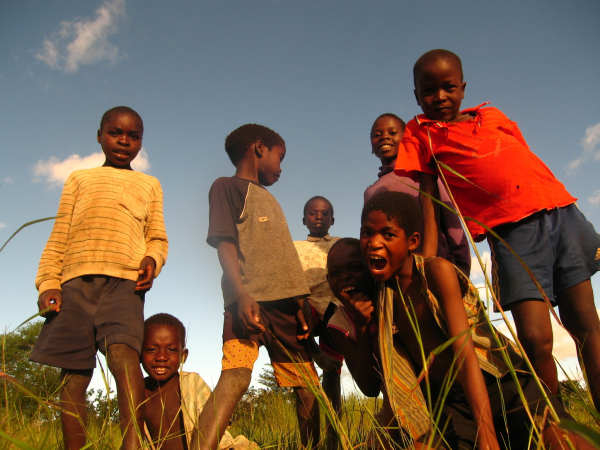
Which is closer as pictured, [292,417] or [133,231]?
[133,231]

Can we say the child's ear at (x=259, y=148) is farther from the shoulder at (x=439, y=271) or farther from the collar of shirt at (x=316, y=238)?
the shoulder at (x=439, y=271)

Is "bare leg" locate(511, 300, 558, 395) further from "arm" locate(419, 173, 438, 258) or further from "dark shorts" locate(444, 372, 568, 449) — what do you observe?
"arm" locate(419, 173, 438, 258)

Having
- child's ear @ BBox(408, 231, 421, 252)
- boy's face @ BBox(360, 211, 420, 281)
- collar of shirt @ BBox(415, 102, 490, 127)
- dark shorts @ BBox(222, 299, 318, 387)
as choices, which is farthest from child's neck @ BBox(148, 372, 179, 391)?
collar of shirt @ BBox(415, 102, 490, 127)

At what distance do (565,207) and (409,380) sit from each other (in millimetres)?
1163

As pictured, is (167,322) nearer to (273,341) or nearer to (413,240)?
(273,341)

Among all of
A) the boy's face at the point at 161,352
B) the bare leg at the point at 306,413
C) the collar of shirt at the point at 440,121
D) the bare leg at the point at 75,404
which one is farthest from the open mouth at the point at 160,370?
the collar of shirt at the point at 440,121

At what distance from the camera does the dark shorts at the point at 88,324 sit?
244cm

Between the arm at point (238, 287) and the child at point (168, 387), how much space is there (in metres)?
0.66

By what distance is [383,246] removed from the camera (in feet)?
6.20

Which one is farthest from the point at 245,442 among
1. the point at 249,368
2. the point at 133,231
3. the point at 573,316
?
the point at 573,316

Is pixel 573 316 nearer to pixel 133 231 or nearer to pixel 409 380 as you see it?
pixel 409 380

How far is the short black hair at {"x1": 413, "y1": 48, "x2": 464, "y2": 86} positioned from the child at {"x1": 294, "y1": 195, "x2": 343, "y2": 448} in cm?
145

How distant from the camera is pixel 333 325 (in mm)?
2314

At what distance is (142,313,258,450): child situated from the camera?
2.94 metres
